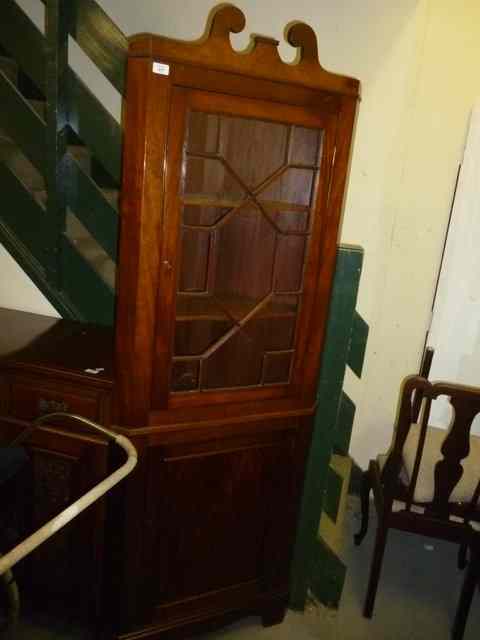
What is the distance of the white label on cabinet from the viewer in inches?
44.2

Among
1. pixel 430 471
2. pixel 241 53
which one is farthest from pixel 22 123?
pixel 430 471

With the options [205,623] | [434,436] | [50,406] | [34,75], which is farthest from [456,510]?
[34,75]

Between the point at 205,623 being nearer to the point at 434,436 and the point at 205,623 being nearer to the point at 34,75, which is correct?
the point at 434,436

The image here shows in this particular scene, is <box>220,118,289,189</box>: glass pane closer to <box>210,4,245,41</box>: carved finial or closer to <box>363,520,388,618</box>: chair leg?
<box>210,4,245,41</box>: carved finial

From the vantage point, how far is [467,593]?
5.72ft

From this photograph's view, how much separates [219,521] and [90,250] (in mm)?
1128

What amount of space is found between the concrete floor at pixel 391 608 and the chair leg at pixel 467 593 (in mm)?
102

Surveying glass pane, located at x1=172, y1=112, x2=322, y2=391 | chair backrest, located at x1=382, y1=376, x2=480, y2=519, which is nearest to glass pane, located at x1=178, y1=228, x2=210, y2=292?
glass pane, located at x1=172, y1=112, x2=322, y2=391

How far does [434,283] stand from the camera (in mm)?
2303

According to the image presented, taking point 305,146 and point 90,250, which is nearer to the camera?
point 305,146

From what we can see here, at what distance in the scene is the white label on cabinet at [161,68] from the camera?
3.68ft

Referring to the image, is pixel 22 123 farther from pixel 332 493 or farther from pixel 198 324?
pixel 332 493

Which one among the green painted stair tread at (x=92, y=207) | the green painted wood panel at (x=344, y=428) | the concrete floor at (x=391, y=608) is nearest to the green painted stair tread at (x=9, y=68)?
the green painted stair tread at (x=92, y=207)

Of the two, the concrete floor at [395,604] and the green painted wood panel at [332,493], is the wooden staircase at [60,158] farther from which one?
the concrete floor at [395,604]
